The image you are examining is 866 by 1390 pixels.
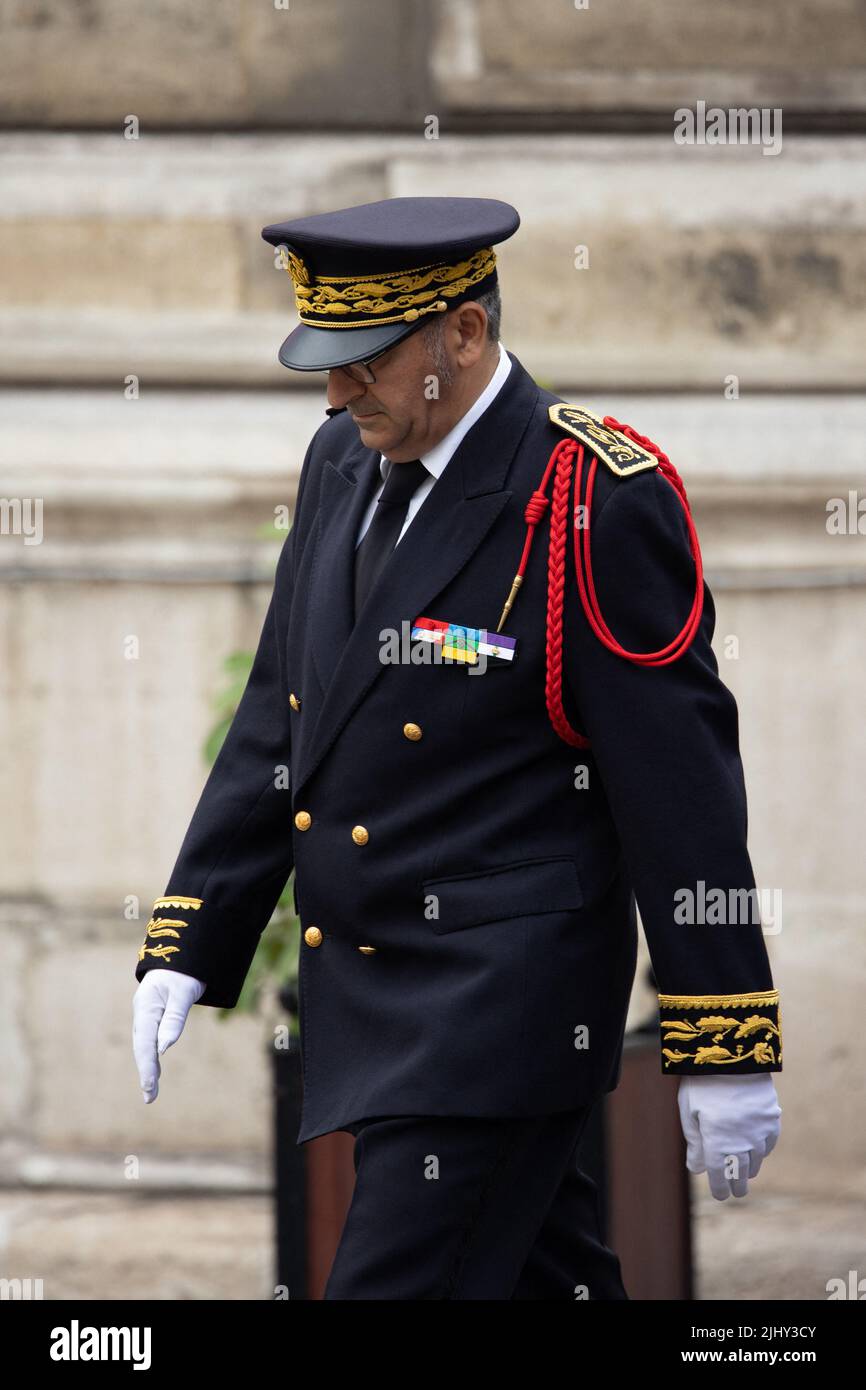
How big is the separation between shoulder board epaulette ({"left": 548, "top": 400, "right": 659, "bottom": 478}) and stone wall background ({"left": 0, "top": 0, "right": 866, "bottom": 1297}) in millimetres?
2850

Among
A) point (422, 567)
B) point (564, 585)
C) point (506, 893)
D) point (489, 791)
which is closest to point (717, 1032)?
point (506, 893)

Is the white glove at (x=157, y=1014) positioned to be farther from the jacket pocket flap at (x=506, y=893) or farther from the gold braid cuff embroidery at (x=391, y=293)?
the gold braid cuff embroidery at (x=391, y=293)

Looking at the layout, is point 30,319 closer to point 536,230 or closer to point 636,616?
point 536,230

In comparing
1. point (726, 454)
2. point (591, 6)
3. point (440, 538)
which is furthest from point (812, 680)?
point (440, 538)

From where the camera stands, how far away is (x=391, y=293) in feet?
10.2

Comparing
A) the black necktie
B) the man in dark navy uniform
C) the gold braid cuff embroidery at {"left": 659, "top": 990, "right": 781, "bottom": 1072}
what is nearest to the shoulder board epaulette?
the man in dark navy uniform

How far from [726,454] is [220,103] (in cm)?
177

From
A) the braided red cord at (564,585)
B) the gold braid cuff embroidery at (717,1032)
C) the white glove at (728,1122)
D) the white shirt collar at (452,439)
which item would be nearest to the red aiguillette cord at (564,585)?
the braided red cord at (564,585)

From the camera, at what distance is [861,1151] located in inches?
243

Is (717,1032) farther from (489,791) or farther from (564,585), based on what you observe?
(564,585)

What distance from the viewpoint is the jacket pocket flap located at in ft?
10.2

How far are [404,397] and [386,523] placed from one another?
0.24 metres

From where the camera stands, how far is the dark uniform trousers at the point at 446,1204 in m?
3.06

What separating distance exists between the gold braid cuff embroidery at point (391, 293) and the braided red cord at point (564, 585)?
0.96ft
